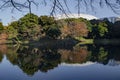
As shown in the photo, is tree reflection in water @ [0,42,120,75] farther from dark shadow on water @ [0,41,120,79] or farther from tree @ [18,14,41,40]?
tree @ [18,14,41,40]

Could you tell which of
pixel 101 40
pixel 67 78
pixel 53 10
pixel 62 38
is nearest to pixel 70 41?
pixel 62 38

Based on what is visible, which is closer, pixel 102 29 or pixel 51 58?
pixel 51 58

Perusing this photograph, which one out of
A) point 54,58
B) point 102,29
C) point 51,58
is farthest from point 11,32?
point 54,58

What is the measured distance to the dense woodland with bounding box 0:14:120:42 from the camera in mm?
45750

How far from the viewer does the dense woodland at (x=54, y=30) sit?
150 ft

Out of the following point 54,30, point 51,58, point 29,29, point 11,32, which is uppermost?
point 29,29

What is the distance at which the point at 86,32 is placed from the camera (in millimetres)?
53844

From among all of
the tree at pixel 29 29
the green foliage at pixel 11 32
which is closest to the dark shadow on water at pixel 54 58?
the tree at pixel 29 29

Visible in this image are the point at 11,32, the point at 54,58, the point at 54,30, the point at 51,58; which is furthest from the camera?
the point at 11,32

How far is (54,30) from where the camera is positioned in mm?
44562

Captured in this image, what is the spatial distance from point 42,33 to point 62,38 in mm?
3981

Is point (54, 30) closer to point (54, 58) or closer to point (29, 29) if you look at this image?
point (29, 29)

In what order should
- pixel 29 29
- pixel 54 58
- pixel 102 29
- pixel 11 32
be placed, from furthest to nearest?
1. pixel 102 29
2. pixel 11 32
3. pixel 29 29
4. pixel 54 58

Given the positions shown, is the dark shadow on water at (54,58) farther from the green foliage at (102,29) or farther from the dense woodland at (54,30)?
the green foliage at (102,29)
